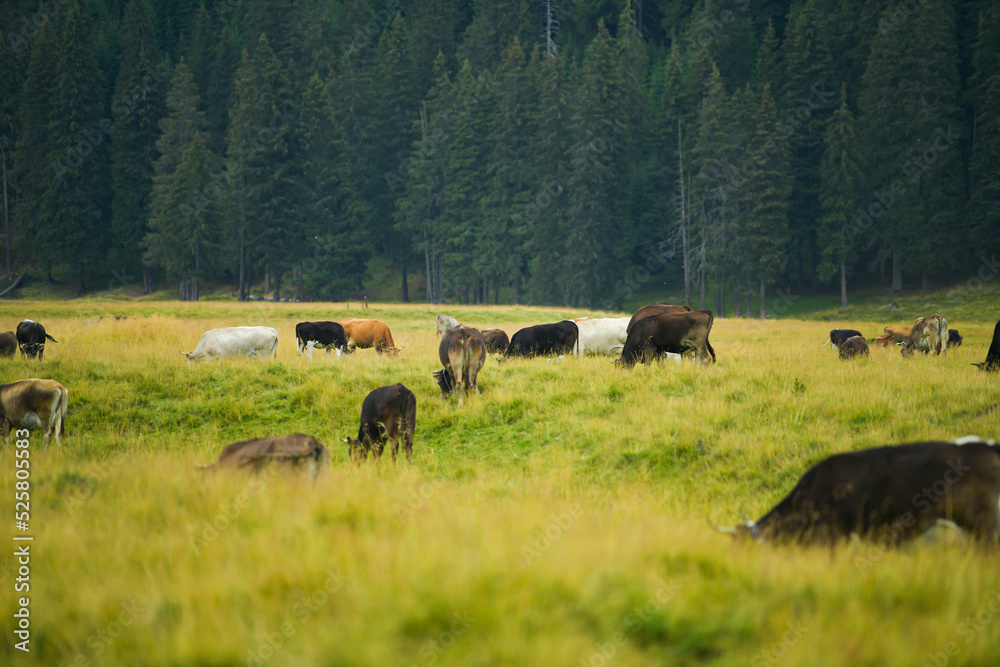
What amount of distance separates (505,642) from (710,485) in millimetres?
5968

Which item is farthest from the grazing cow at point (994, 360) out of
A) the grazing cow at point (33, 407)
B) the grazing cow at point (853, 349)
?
the grazing cow at point (33, 407)

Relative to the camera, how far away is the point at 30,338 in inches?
689

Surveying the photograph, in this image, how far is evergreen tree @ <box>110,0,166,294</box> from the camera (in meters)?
61.5

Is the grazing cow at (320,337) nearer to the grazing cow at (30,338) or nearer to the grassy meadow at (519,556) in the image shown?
the grazing cow at (30,338)

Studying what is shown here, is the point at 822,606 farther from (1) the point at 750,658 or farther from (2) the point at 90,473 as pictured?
(2) the point at 90,473

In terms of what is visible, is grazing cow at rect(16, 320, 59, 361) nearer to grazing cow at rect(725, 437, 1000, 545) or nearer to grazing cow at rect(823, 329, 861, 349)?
grazing cow at rect(725, 437, 1000, 545)

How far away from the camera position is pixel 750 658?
139 inches

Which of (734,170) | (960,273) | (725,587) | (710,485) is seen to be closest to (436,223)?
(734,170)

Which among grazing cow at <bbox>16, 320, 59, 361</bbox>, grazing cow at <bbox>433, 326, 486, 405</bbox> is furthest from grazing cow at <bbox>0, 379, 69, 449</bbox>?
grazing cow at <bbox>16, 320, 59, 361</bbox>

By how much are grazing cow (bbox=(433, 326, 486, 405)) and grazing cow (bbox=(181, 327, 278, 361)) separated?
266 inches

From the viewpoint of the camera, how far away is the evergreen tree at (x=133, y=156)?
2420 inches

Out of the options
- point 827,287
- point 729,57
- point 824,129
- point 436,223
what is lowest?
point 827,287

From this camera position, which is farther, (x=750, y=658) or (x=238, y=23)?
(x=238, y=23)

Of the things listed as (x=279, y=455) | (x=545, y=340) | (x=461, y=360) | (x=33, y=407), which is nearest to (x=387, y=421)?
(x=279, y=455)
